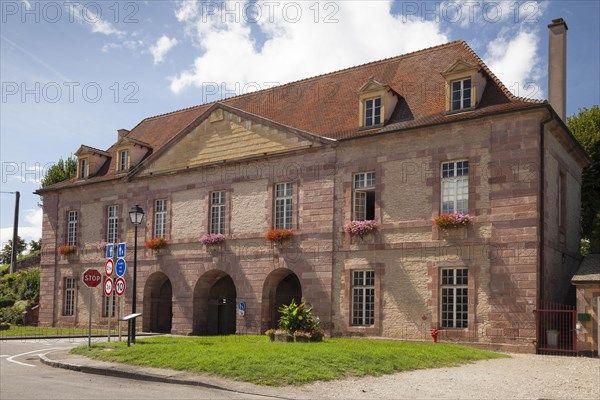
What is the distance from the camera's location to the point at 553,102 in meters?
25.8

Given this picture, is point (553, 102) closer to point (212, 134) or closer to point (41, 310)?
point (212, 134)

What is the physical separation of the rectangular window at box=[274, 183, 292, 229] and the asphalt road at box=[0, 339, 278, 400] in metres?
12.0

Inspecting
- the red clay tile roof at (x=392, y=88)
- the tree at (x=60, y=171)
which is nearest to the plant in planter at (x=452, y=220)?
the red clay tile roof at (x=392, y=88)

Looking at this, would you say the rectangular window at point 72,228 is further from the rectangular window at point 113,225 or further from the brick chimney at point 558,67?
the brick chimney at point 558,67

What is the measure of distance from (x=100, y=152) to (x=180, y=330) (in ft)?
38.4

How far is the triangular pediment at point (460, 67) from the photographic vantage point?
73.0 ft

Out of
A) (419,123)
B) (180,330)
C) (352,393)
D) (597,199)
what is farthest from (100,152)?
(352,393)

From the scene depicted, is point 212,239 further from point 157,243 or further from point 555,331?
point 555,331

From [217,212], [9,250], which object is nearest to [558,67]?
[217,212]

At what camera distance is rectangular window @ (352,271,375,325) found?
2348 cm

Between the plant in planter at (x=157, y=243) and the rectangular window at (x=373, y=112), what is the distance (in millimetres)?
10803

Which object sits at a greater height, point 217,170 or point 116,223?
point 217,170

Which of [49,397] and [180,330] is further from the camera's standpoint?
[180,330]

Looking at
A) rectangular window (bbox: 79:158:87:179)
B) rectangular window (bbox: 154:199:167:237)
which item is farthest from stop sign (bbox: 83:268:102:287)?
rectangular window (bbox: 79:158:87:179)
